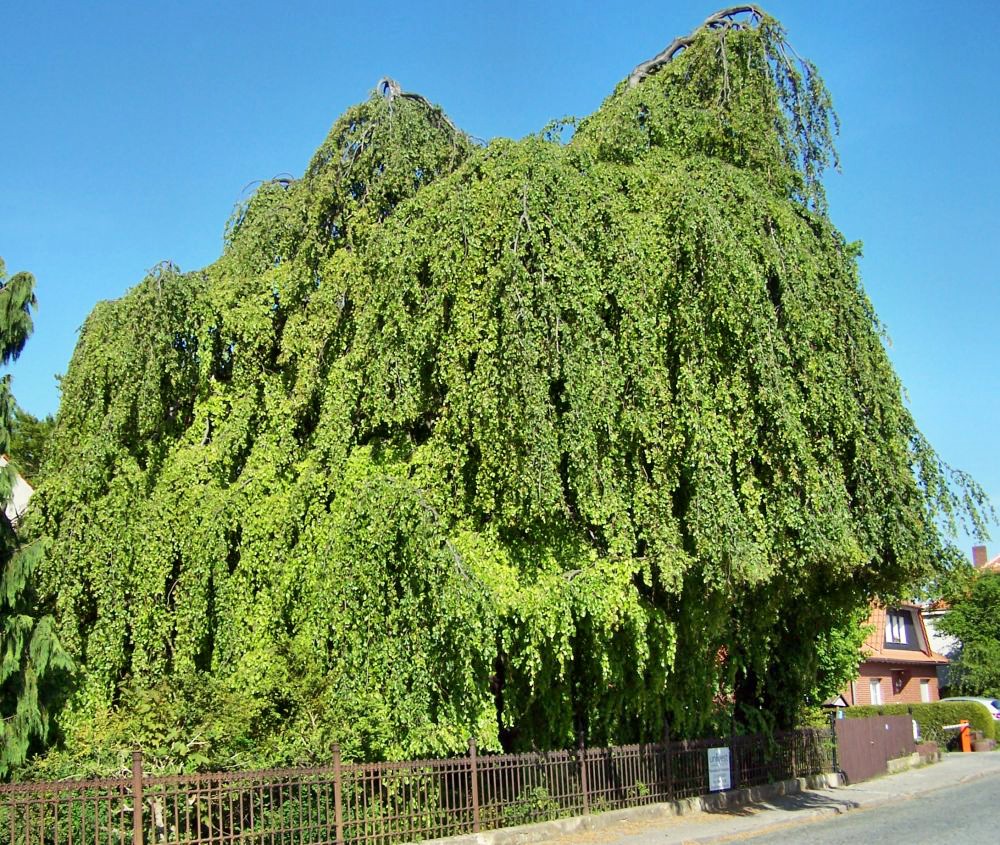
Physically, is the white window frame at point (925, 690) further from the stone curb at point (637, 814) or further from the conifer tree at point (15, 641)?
the conifer tree at point (15, 641)

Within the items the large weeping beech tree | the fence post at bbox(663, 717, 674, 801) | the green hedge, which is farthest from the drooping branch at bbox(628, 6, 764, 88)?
the green hedge

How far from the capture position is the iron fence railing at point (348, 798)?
10.3m

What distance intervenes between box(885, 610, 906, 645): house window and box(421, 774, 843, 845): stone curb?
22.5m

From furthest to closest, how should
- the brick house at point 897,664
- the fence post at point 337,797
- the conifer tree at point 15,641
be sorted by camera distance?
1. the brick house at point 897,664
2. the fence post at point 337,797
3. the conifer tree at point 15,641

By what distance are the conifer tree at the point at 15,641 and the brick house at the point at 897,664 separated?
106 feet

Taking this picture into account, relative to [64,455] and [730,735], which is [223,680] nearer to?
[64,455]

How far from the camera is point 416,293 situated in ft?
48.9

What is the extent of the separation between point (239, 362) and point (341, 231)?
3.25 meters

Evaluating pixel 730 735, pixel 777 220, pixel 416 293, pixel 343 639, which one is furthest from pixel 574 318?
pixel 730 735

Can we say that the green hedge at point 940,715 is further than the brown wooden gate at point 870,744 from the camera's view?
Yes

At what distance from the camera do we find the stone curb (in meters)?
13.3

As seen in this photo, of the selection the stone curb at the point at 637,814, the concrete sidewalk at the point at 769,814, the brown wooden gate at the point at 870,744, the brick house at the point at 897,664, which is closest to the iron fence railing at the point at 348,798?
the stone curb at the point at 637,814

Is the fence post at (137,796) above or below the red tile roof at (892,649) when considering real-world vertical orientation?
below

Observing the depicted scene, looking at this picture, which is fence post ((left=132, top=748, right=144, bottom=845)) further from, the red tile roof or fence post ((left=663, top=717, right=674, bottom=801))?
the red tile roof
